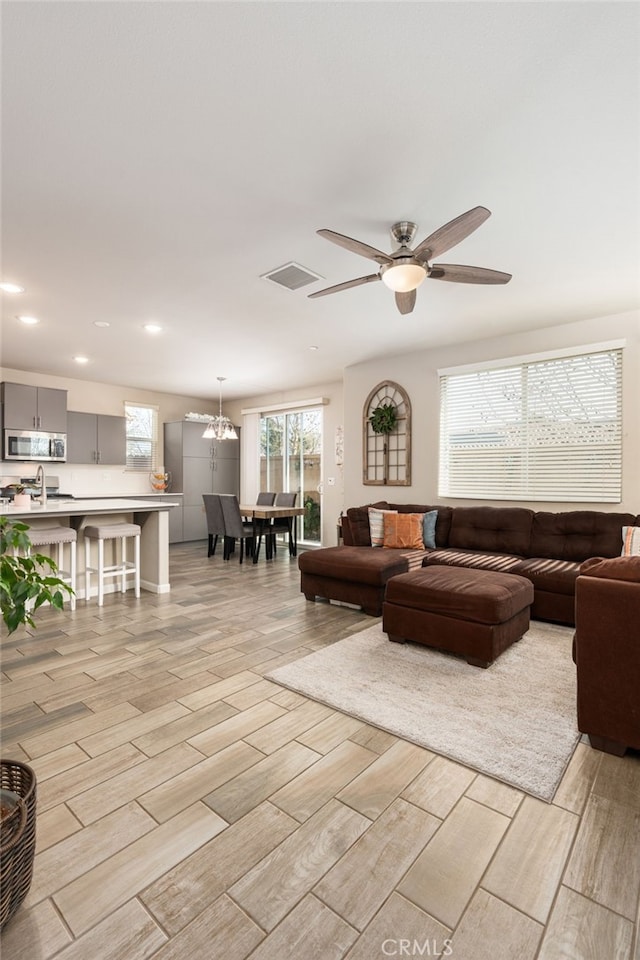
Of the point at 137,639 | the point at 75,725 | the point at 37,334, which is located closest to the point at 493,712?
the point at 75,725

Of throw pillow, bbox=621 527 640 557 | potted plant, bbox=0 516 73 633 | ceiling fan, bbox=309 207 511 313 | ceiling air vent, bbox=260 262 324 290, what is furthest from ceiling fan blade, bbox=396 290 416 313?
throw pillow, bbox=621 527 640 557

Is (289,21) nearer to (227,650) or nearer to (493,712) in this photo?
(493,712)

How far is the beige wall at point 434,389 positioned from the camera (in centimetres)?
423

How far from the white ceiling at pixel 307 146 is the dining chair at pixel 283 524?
140 inches

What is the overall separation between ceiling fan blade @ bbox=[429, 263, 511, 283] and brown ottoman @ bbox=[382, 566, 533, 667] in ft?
6.24

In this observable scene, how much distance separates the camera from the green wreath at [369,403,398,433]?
5789 millimetres

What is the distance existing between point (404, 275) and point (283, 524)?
191 inches

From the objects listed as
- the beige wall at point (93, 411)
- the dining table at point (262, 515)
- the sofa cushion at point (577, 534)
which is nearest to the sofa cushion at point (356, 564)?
the sofa cushion at point (577, 534)

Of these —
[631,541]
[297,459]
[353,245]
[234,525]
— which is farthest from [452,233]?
[297,459]

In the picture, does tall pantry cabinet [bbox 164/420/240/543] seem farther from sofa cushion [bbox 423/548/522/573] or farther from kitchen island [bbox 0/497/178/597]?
sofa cushion [bbox 423/548/522/573]

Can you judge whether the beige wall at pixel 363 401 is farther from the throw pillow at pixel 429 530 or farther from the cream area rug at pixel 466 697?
the cream area rug at pixel 466 697

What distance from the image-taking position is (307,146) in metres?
2.09

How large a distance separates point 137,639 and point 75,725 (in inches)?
46.4
